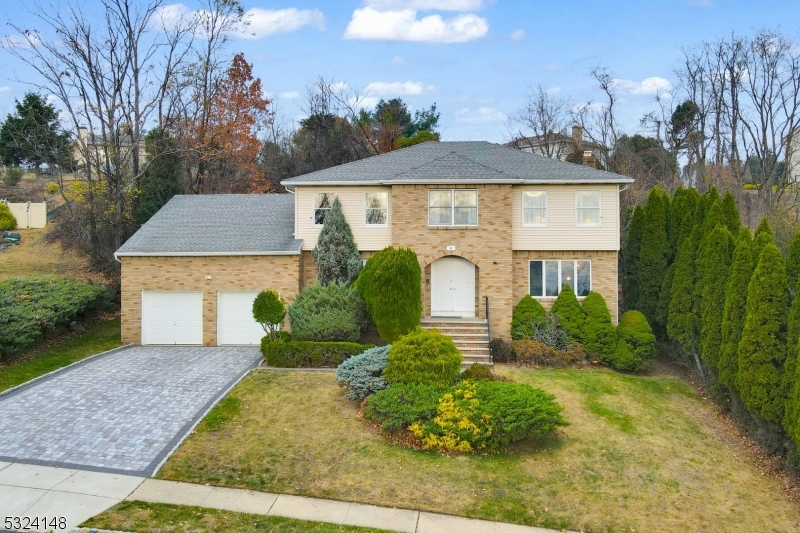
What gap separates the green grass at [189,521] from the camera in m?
7.86

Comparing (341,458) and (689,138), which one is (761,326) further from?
(689,138)

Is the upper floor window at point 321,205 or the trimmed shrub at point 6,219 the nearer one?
the upper floor window at point 321,205

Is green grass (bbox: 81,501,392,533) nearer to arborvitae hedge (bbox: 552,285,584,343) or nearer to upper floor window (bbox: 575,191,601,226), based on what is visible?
arborvitae hedge (bbox: 552,285,584,343)

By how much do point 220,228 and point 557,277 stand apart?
12.8 meters

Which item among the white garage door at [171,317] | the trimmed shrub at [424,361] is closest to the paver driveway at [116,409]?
the white garage door at [171,317]

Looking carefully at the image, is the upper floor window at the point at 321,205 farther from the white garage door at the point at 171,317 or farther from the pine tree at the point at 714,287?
the pine tree at the point at 714,287

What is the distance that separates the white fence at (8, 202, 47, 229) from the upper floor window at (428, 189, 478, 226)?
2670 cm

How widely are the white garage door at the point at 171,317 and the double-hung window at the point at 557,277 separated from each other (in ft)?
39.8

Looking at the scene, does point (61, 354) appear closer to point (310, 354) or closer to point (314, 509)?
point (310, 354)

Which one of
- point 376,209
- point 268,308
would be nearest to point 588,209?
point 376,209

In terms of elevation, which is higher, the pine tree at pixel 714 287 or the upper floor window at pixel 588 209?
the upper floor window at pixel 588 209

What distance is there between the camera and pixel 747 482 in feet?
34.3

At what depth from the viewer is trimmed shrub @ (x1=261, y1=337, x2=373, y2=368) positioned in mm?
15469

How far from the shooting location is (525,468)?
10.5m
